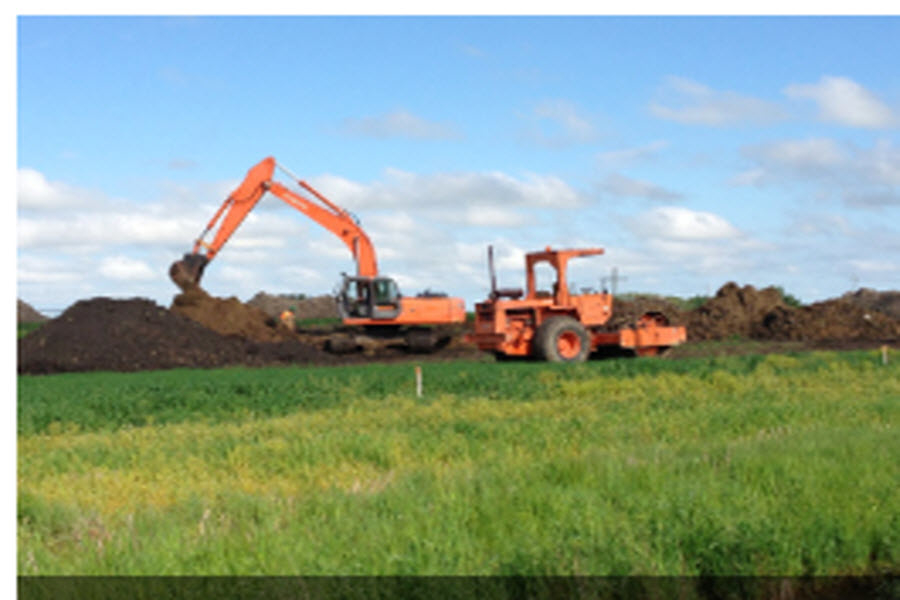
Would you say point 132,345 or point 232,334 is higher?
point 232,334

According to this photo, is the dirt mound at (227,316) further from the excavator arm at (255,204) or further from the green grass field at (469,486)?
the green grass field at (469,486)

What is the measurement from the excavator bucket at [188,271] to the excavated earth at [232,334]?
0.54 metres

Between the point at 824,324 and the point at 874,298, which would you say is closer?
the point at 824,324

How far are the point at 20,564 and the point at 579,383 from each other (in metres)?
14.6

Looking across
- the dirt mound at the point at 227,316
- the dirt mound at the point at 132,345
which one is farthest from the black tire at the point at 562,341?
the dirt mound at the point at 227,316

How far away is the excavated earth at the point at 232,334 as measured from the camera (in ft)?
113

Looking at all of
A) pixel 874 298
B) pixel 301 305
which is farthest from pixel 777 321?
pixel 301 305

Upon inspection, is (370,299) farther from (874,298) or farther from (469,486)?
(874,298)

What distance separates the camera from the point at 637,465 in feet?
33.4

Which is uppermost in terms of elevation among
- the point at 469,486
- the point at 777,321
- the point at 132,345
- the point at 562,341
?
the point at 777,321

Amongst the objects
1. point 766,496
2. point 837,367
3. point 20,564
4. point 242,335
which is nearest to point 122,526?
point 20,564

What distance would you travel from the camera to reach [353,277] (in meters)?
36.8

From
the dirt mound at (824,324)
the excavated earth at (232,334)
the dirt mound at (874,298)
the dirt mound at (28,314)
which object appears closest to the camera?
the excavated earth at (232,334)

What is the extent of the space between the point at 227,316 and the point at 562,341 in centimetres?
1959
